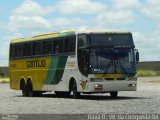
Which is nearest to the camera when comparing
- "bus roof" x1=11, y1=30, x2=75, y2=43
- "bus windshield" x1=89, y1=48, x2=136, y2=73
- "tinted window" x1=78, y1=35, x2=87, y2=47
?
"bus windshield" x1=89, y1=48, x2=136, y2=73

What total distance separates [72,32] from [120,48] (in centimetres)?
275

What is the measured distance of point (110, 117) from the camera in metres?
17.7

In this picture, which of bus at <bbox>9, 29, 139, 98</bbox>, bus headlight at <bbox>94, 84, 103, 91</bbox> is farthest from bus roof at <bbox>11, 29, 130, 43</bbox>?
bus headlight at <bbox>94, 84, 103, 91</bbox>

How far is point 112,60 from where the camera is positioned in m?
28.4

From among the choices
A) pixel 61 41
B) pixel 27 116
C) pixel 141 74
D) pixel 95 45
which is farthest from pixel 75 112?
pixel 141 74

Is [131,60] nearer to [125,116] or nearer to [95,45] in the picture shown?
[95,45]

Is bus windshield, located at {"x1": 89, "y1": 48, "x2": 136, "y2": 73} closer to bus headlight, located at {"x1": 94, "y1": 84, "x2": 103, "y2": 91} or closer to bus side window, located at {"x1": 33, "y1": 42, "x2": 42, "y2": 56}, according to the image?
bus headlight, located at {"x1": 94, "y1": 84, "x2": 103, "y2": 91}

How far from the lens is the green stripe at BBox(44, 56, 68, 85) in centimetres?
3122

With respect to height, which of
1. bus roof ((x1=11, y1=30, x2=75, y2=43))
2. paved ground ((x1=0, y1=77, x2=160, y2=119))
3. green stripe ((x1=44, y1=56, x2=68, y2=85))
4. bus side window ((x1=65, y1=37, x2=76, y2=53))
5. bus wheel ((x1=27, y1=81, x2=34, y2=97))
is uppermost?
bus roof ((x1=11, y1=30, x2=75, y2=43))

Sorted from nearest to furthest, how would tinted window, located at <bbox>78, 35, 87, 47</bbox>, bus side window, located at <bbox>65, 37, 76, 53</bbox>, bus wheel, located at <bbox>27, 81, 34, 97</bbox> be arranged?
tinted window, located at <bbox>78, 35, 87, 47</bbox> → bus side window, located at <bbox>65, 37, 76, 53</bbox> → bus wheel, located at <bbox>27, 81, 34, 97</bbox>

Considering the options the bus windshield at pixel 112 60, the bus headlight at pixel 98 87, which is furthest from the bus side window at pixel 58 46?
the bus headlight at pixel 98 87

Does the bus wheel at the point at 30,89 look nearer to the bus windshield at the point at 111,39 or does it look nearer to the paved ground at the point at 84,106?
the paved ground at the point at 84,106

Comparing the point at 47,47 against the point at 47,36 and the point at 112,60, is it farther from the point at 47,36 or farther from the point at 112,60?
the point at 112,60

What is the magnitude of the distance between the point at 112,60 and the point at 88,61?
1092mm
